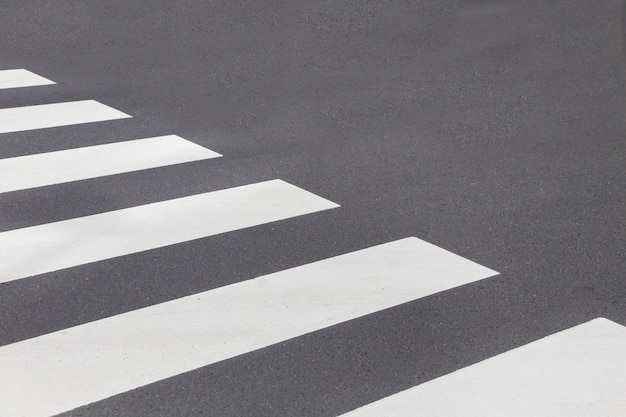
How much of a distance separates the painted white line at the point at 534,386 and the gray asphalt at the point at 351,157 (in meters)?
0.11

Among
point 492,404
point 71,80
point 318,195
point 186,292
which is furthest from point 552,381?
point 71,80

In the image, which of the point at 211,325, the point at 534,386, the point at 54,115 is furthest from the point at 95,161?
the point at 534,386

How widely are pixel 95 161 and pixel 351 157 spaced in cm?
187

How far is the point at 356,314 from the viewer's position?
14.8 feet

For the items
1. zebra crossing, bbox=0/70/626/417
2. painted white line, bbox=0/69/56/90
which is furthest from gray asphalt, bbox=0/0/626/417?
painted white line, bbox=0/69/56/90

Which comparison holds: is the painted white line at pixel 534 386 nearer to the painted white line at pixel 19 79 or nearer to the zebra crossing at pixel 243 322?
the zebra crossing at pixel 243 322

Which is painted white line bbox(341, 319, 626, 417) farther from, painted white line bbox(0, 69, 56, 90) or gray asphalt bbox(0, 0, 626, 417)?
painted white line bbox(0, 69, 56, 90)

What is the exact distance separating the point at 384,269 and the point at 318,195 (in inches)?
46.8

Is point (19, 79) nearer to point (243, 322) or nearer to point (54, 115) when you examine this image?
point (54, 115)

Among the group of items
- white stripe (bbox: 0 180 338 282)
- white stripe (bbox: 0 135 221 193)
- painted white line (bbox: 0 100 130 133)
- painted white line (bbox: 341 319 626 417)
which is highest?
painted white line (bbox: 0 100 130 133)

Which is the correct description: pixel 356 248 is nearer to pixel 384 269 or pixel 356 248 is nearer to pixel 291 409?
pixel 384 269

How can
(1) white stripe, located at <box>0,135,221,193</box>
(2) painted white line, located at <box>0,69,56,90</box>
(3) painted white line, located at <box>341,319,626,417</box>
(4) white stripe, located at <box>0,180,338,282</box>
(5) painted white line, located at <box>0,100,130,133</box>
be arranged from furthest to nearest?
(2) painted white line, located at <box>0,69,56,90</box> → (5) painted white line, located at <box>0,100,130,133</box> → (1) white stripe, located at <box>0,135,221,193</box> → (4) white stripe, located at <box>0,180,338,282</box> → (3) painted white line, located at <box>341,319,626,417</box>

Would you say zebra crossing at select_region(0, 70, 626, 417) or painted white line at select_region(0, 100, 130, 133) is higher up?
painted white line at select_region(0, 100, 130, 133)

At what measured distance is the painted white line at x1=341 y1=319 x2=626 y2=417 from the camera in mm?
3695
